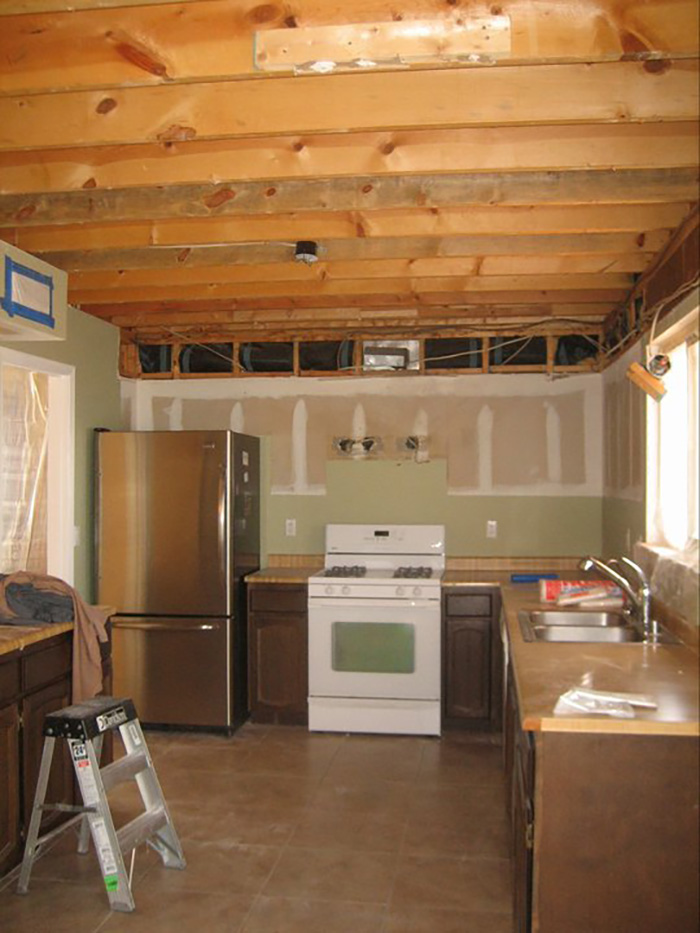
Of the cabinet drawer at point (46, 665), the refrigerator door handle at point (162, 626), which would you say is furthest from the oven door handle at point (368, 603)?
the cabinet drawer at point (46, 665)

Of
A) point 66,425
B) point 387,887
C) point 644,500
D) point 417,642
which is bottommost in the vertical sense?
point 387,887

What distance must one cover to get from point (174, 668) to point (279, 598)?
0.72 metres

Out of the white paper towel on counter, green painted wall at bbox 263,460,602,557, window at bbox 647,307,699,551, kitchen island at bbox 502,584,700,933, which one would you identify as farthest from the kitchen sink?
green painted wall at bbox 263,460,602,557

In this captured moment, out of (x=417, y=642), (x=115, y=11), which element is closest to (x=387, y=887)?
(x=417, y=642)

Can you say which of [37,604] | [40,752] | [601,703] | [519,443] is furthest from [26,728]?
[519,443]

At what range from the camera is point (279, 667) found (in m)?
5.24

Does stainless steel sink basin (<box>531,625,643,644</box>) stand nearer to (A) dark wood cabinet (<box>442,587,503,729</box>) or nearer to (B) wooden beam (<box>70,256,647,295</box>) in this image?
(A) dark wood cabinet (<box>442,587,503,729</box>)

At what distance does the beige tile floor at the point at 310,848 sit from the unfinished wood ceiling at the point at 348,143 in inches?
96.1

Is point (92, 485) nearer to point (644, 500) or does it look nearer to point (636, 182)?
point (644, 500)

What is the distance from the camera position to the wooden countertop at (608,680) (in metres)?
2.23

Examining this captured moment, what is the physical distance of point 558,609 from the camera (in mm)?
3891

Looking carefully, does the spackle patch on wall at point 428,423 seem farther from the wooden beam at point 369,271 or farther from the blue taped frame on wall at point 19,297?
the blue taped frame on wall at point 19,297

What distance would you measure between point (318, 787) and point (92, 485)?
219 centimetres

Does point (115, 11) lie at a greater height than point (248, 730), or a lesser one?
greater
